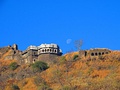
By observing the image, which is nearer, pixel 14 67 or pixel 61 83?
pixel 61 83

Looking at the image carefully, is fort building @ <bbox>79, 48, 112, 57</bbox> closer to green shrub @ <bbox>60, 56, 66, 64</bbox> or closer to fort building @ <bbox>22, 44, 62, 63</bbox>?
green shrub @ <bbox>60, 56, 66, 64</bbox>

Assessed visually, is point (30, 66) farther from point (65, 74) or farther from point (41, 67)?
point (65, 74)

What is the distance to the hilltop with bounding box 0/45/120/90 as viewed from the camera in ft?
271

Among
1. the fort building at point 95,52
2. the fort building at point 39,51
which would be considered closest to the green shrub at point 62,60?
the fort building at point 39,51

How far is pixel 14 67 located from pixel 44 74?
35.3 feet

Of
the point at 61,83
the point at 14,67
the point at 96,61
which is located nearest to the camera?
the point at 61,83

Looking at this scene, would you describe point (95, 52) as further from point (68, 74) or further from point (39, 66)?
point (39, 66)

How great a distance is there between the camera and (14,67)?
102188mm

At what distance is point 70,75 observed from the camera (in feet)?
298

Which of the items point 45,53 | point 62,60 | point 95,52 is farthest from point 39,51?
point 95,52

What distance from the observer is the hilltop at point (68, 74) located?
82562 millimetres

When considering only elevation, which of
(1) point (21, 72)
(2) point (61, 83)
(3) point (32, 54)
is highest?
(3) point (32, 54)

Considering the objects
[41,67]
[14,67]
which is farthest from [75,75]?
[14,67]

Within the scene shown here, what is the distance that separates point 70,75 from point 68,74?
2.67 ft
